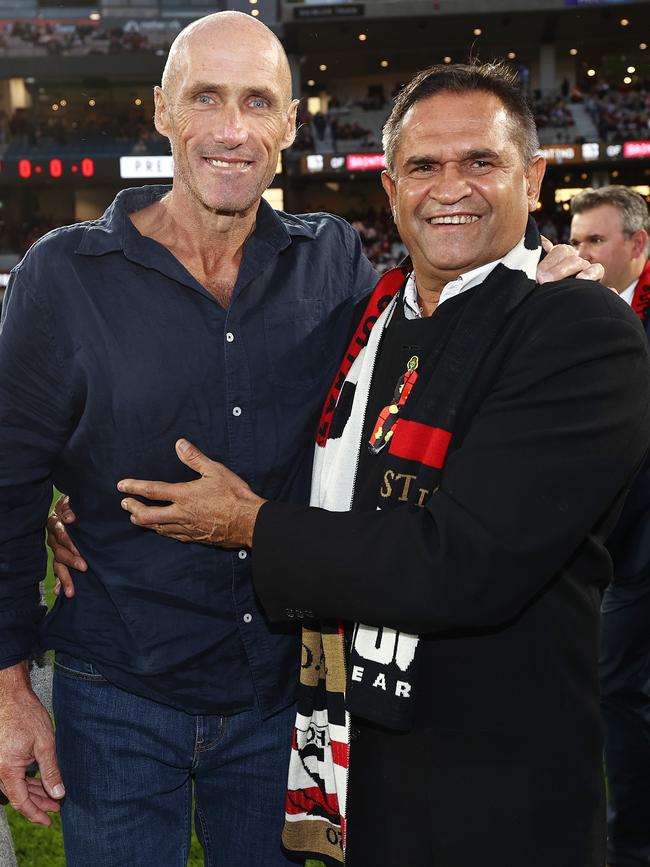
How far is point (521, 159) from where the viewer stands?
6.57ft

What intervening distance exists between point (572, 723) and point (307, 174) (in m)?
32.7

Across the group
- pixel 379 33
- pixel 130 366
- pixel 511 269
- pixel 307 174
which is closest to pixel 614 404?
pixel 511 269

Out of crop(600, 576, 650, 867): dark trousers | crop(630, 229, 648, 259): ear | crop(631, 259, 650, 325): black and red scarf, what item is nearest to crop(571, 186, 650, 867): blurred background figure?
crop(600, 576, 650, 867): dark trousers

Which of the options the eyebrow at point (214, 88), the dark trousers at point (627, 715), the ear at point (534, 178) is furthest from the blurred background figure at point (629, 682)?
the eyebrow at point (214, 88)

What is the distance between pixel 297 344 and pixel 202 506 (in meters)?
0.48

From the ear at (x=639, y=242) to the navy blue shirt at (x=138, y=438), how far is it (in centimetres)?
297

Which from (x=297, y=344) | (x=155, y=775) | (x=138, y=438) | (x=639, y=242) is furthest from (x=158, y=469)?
(x=639, y=242)

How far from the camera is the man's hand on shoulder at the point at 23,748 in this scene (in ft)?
6.81

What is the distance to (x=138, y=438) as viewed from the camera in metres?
2.03

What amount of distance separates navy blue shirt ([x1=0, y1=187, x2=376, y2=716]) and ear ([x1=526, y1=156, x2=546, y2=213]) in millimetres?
579

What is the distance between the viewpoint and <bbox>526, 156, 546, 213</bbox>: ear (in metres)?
2.05

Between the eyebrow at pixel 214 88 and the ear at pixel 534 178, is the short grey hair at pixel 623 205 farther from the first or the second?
the eyebrow at pixel 214 88

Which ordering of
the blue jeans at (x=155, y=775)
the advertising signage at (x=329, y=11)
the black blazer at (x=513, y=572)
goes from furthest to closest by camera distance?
the advertising signage at (x=329, y=11) → the blue jeans at (x=155, y=775) → the black blazer at (x=513, y=572)

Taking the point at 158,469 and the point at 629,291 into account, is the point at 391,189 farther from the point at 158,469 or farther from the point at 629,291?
the point at 629,291
